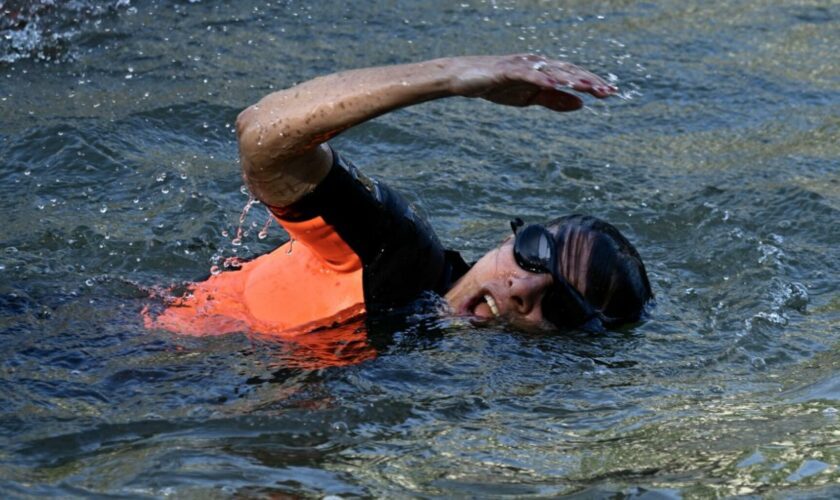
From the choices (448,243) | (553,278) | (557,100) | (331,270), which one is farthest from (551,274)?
(448,243)

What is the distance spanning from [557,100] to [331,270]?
1101 millimetres

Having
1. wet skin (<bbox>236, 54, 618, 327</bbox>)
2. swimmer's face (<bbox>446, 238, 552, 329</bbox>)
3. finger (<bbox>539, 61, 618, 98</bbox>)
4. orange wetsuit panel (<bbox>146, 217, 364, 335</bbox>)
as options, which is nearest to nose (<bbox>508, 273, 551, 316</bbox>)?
swimmer's face (<bbox>446, 238, 552, 329</bbox>)

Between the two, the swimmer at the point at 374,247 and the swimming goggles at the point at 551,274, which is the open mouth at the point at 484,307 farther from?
the swimming goggles at the point at 551,274

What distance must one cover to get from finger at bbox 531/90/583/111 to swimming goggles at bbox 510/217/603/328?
0.82m

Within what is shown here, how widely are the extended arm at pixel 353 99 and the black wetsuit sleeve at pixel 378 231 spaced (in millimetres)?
61

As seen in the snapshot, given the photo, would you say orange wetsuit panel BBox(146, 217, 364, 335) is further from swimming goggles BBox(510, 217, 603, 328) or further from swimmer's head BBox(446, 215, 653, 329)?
swimming goggles BBox(510, 217, 603, 328)

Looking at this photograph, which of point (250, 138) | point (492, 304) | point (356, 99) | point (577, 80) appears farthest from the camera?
point (492, 304)

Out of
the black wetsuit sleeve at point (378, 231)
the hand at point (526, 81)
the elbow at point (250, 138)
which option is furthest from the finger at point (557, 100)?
the elbow at point (250, 138)

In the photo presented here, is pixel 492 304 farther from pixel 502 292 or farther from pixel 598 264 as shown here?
pixel 598 264

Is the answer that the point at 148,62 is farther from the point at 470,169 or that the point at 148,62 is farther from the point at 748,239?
the point at 748,239

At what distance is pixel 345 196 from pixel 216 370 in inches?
28.7

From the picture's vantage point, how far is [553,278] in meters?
4.25

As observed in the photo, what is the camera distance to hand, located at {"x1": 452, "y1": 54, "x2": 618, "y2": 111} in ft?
11.2

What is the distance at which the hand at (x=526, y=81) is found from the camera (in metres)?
3.42
